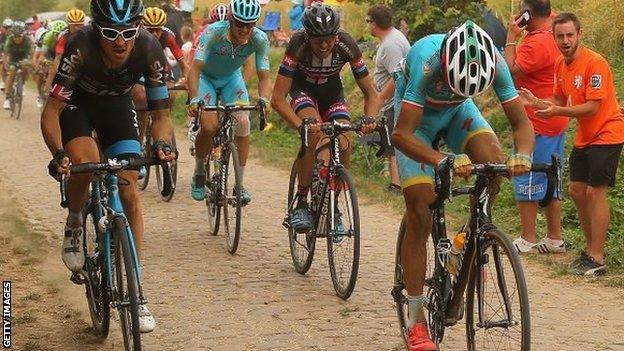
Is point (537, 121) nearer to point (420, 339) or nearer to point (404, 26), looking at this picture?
point (420, 339)

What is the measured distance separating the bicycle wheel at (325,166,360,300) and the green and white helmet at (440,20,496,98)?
2.49m

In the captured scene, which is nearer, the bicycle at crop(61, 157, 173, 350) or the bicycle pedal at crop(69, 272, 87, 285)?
the bicycle at crop(61, 157, 173, 350)

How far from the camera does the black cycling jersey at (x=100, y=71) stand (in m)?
7.20

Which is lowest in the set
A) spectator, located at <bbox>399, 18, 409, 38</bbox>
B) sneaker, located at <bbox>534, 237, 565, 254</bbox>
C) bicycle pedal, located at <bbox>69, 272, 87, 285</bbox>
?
sneaker, located at <bbox>534, 237, 565, 254</bbox>

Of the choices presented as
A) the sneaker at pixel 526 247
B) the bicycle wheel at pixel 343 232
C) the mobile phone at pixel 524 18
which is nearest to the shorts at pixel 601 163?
the sneaker at pixel 526 247

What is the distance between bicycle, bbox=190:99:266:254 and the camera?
→ 410 inches

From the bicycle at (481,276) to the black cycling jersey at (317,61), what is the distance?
9.50ft

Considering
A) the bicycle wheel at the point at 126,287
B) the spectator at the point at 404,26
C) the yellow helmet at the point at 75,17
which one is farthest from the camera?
the yellow helmet at the point at 75,17

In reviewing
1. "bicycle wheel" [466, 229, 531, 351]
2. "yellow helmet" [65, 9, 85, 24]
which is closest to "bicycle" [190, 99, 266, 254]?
"bicycle wheel" [466, 229, 531, 351]

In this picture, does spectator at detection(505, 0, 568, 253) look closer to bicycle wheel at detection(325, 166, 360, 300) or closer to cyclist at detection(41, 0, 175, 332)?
bicycle wheel at detection(325, 166, 360, 300)

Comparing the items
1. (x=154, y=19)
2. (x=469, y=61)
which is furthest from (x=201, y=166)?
(x=469, y=61)

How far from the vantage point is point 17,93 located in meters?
25.7

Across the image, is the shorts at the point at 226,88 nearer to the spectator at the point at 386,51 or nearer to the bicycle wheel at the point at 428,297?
the spectator at the point at 386,51

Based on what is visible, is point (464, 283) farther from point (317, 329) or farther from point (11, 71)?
point (11, 71)
